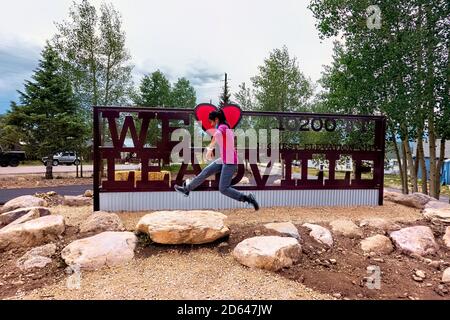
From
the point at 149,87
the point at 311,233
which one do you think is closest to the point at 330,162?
the point at 311,233

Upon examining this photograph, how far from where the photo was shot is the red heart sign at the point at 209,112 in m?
5.73

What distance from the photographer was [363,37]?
9312 millimetres

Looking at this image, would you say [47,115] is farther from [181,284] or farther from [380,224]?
[380,224]

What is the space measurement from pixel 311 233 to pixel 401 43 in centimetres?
691

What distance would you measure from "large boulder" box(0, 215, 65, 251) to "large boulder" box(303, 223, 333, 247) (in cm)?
423

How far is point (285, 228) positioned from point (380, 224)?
Result: 6.53 feet

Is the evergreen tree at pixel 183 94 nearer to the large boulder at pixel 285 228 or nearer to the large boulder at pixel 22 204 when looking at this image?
the large boulder at pixel 22 204

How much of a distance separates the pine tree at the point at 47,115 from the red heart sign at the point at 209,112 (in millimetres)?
10886

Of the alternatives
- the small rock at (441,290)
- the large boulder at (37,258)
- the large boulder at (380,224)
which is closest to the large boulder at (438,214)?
the large boulder at (380,224)

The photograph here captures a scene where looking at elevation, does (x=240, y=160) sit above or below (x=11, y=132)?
below

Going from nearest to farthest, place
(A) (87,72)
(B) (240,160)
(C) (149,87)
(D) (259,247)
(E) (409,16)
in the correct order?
1. (D) (259,247)
2. (B) (240,160)
3. (E) (409,16)
4. (A) (87,72)
5. (C) (149,87)
